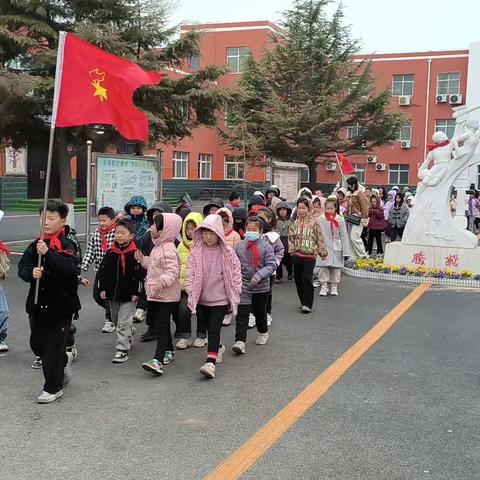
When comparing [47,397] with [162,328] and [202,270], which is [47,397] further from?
[202,270]

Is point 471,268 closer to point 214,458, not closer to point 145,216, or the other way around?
point 145,216

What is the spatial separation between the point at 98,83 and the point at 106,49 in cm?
683

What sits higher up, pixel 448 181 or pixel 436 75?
pixel 436 75

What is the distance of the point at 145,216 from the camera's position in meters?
7.00

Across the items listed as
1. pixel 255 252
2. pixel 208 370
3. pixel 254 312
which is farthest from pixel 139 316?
pixel 208 370

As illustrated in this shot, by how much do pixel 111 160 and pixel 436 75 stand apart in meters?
34.0

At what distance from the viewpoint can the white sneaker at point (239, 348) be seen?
19.0 ft

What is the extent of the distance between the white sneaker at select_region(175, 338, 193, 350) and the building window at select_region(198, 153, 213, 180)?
3421cm

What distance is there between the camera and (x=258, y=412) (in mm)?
4305

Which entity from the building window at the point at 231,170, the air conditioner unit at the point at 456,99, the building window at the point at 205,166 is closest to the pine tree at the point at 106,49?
the building window at the point at 205,166

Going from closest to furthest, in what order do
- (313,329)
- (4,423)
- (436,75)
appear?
(4,423), (313,329), (436,75)

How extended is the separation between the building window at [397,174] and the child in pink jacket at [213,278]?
36.9 metres

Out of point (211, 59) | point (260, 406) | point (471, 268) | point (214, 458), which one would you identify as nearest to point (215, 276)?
point (260, 406)

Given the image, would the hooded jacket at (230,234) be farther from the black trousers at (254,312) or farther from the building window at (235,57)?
the building window at (235,57)
